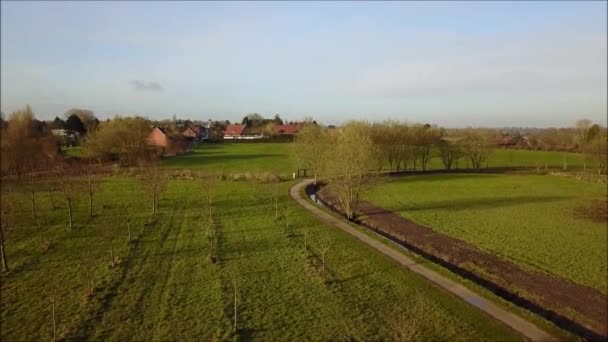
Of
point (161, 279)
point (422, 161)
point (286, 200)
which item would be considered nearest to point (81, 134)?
point (286, 200)

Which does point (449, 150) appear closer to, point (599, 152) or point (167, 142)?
point (599, 152)

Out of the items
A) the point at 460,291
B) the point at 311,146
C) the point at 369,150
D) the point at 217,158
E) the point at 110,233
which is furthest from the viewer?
the point at 217,158

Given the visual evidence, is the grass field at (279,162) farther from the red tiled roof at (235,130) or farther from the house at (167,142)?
the red tiled roof at (235,130)

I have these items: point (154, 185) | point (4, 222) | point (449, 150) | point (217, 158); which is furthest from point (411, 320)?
point (217, 158)

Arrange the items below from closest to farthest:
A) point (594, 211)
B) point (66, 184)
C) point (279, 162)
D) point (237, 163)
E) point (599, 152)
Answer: point (66, 184), point (594, 211), point (599, 152), point (237, 163), point (279, 162)

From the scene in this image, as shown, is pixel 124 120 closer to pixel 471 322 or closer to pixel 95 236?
pixel 95 236

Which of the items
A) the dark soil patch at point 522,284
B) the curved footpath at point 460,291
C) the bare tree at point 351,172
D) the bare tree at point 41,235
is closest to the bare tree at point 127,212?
the bare tree at point 41,235
